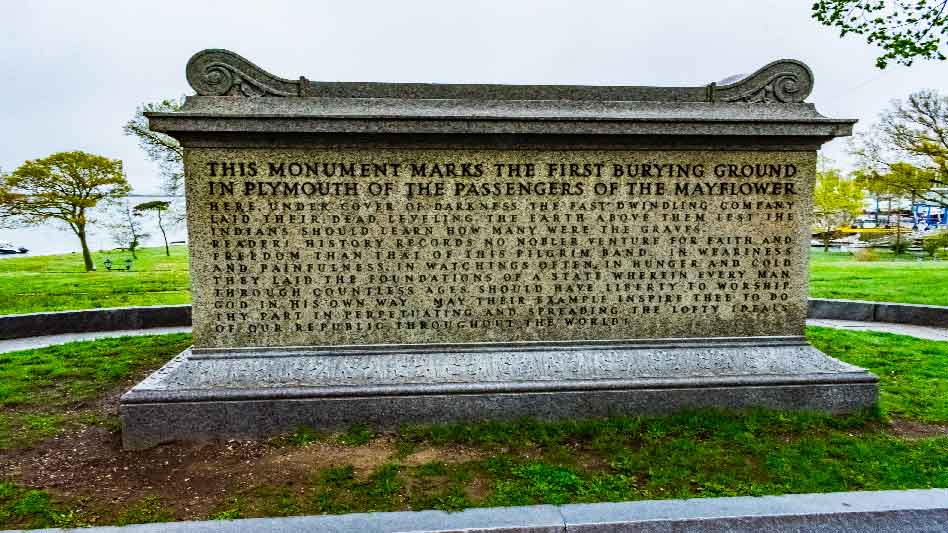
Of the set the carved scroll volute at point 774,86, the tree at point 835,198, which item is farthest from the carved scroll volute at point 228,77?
the tree at point 835,198

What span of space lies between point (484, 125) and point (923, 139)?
91.1 ft

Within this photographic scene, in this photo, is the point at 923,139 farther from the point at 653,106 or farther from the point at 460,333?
the point at 460,333

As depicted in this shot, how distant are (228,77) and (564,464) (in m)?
4.32

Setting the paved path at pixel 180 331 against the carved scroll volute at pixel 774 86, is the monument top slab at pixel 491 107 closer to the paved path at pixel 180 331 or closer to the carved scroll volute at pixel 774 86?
the carved scroll volute at pixel 774 86

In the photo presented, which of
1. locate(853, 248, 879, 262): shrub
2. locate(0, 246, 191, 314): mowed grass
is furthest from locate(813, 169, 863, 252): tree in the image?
locate(0, 246, 191, 314): mowed grass

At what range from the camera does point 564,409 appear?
5367 mm

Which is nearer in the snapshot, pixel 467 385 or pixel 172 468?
pixel 172 468

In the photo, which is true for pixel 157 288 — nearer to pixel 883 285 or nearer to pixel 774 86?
pixel 774 86

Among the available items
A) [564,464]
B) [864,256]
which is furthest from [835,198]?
[564,464]

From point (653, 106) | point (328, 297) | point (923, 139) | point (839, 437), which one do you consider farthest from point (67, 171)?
point (923, 139)

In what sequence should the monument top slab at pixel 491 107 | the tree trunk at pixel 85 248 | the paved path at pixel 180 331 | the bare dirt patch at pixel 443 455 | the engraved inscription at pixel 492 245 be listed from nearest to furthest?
the bare dirt patch at pixel 443 455, the monument top slab at pixel 491 107, the engraved inscription at pixel 492 245, the paved path at pixel 180 331, the tree trunk at pixel 85 248

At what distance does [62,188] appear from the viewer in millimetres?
23062

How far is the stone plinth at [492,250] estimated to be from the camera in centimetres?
532

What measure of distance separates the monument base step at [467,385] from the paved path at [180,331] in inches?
197
